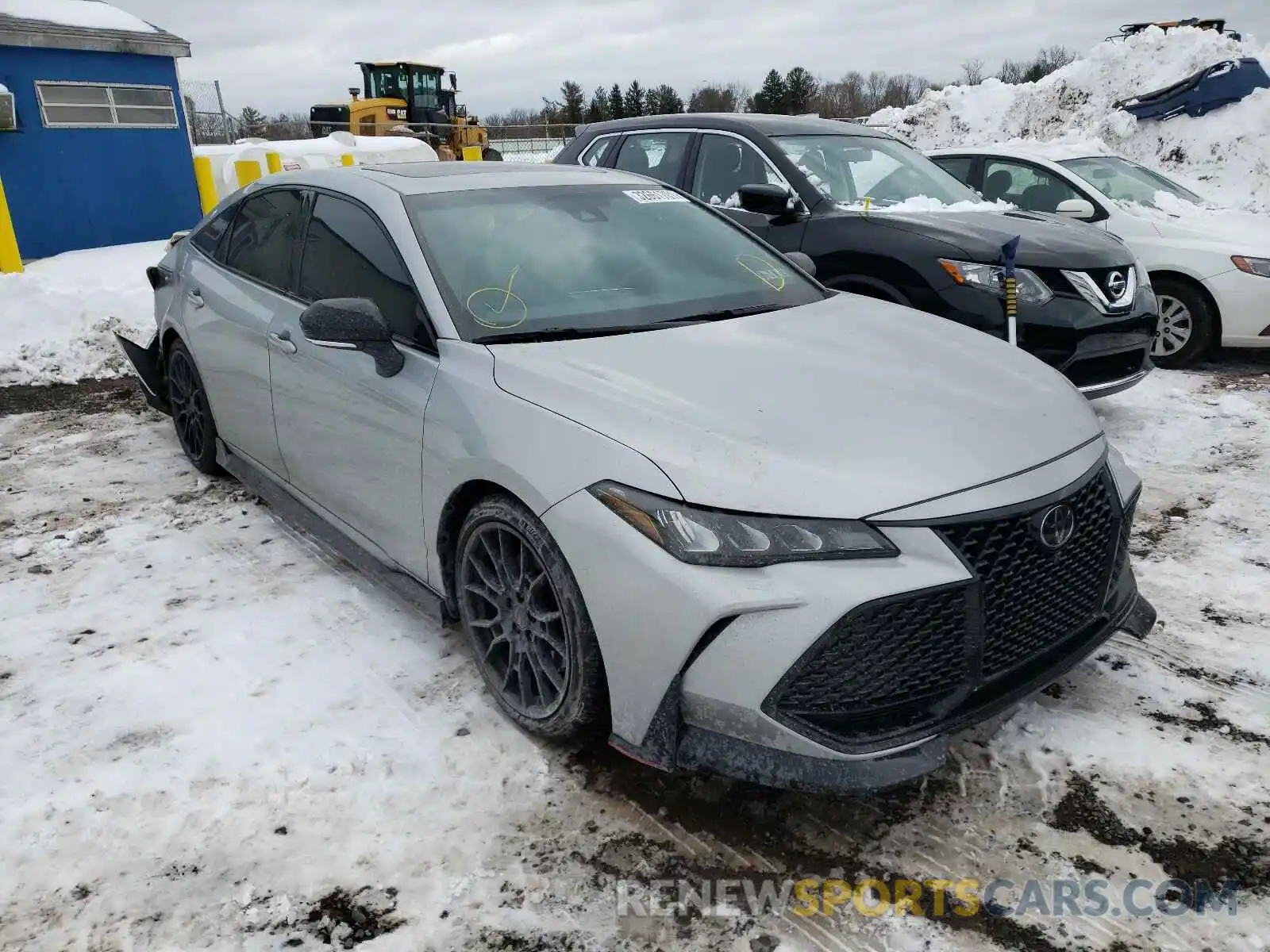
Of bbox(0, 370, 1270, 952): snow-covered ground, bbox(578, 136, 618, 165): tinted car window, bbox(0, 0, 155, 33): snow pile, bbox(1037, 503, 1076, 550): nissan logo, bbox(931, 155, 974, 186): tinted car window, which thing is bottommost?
bbox(0, 370, 1270, 952): snow-covered ground

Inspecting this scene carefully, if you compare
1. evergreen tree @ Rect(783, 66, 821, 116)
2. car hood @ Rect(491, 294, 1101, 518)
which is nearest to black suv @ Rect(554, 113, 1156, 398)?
car hood @ Rect(491, 294, 1101, 518)

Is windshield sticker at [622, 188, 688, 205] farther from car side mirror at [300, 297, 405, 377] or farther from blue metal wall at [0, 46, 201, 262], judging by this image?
blue metal wall at [0, 46, 201, 262]

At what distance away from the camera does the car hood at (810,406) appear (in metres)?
2.25

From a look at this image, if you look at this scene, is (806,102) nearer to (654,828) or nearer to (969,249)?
(969,249)

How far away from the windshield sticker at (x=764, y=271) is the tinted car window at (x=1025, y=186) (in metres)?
4.67

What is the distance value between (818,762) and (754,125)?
15.9ft

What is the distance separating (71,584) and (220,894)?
216 cm

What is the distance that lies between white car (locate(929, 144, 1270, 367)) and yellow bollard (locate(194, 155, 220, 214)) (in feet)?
33.0

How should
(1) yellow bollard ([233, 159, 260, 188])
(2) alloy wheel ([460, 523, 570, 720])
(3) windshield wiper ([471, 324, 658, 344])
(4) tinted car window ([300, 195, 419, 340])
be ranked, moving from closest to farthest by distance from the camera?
1. (2) alloy wheel ([460, 523, 570, 720])
2. (3) windshield wiper ([471, 324, 658, 344])
3. (4) tinted car window ([300, 195, 419, 340])
4. (1) yellow bollard ([233, 159, 260, 188])

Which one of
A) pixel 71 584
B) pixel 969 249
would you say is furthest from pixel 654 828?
pixel 969 249

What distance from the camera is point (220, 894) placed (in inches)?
90.0

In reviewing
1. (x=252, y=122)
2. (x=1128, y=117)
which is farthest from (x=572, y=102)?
(x=1128, y=117)

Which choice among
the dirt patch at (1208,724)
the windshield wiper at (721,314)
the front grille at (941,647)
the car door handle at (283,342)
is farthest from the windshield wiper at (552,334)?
the dirt patch at (1208,724)

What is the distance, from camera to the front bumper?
2.14 metres
